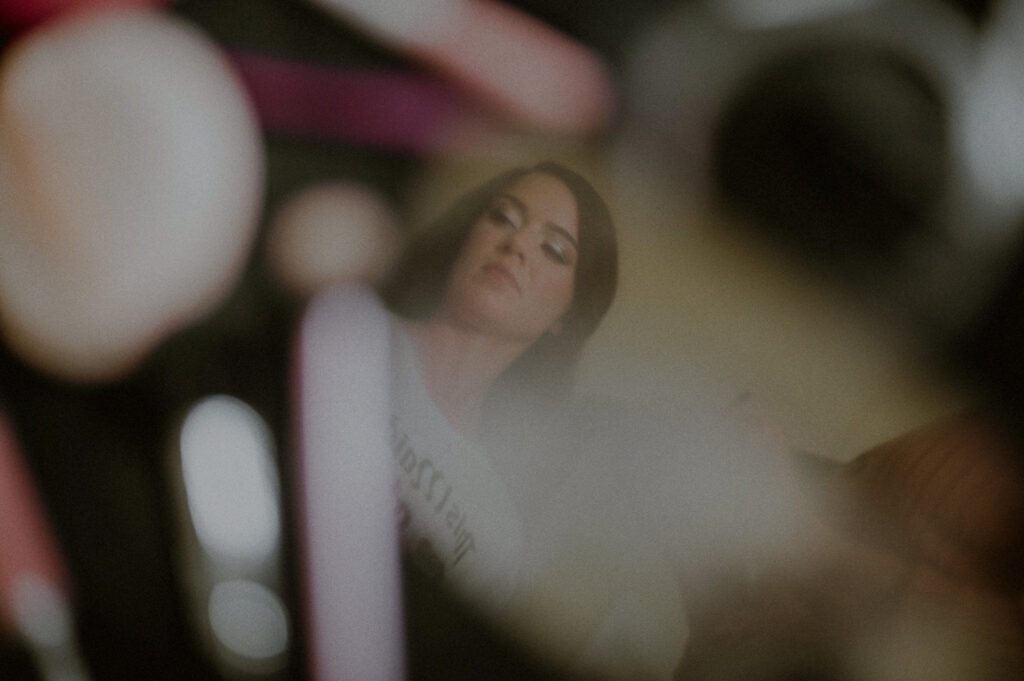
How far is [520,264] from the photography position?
1.73ft

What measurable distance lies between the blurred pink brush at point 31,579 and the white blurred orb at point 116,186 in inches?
3.8

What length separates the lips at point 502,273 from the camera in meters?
0.53

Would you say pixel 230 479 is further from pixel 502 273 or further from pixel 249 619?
pixel 502 273

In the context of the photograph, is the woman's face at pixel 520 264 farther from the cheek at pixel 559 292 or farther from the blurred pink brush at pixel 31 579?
the blurred pink brush at pixel 31 579

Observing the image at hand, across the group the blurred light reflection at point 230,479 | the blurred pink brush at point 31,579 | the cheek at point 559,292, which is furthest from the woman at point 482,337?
the blurred pink brush at point 31,579

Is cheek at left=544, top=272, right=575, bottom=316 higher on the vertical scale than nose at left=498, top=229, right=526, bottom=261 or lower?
lower

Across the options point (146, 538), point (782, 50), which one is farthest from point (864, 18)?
point (146, 538)

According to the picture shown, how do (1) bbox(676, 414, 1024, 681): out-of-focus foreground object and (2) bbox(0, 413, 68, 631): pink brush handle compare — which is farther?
(2) bbox(0, 413, 68, 631): pink brush handle

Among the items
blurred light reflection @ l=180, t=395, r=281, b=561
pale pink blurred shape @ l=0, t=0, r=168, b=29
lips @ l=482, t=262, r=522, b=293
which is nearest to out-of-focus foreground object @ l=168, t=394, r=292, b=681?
blurred light reflection @ l=180, t=395, r=281, b=561

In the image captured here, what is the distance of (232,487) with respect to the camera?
57 cm

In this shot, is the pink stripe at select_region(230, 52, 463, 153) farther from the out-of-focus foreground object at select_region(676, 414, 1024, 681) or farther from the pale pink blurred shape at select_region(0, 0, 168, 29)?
the out-of-focus foreground object at select_region(676, 414, 1024, 681)

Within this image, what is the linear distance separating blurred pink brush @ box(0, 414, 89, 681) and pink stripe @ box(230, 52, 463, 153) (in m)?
0.34

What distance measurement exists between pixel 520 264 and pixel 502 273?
1 cm

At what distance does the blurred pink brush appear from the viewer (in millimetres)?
583
